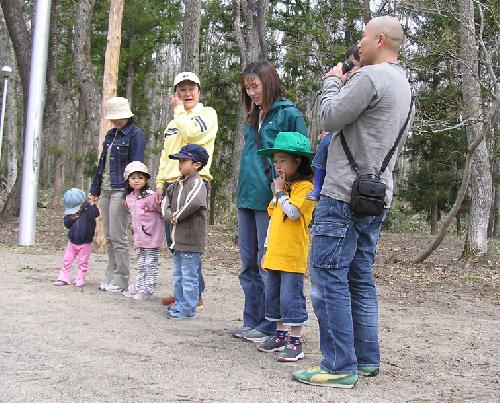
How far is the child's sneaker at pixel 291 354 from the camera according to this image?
Answer: 4.11m

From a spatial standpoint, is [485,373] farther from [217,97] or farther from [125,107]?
[217,97]

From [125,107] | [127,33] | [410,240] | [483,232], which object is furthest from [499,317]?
[127,33]

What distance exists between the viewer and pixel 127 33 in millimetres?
24047

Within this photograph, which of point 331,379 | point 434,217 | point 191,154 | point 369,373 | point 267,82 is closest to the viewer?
point 331,379

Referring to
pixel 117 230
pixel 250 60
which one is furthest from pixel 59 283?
pixel 250 60

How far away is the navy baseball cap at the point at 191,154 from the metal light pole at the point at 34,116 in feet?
19.5

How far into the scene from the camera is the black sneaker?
14.4 ft

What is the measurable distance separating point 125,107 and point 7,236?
7.43 metres

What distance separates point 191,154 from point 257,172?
0.90 m

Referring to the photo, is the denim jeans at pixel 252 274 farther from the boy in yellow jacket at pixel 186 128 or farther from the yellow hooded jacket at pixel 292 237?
the boy in yellow jacket at pixel 186 128

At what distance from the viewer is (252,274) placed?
15.9 ft

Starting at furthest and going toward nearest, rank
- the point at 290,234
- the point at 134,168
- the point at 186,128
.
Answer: the point at 134,168, the point at 186,128, the point at 290,234

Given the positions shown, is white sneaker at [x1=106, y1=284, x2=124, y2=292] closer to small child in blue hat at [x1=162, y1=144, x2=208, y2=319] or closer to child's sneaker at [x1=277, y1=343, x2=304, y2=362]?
small child in blue hat at [x1=162, y1=144, x2=208, y2=319]

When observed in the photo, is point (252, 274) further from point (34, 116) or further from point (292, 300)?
point (34, 116)
